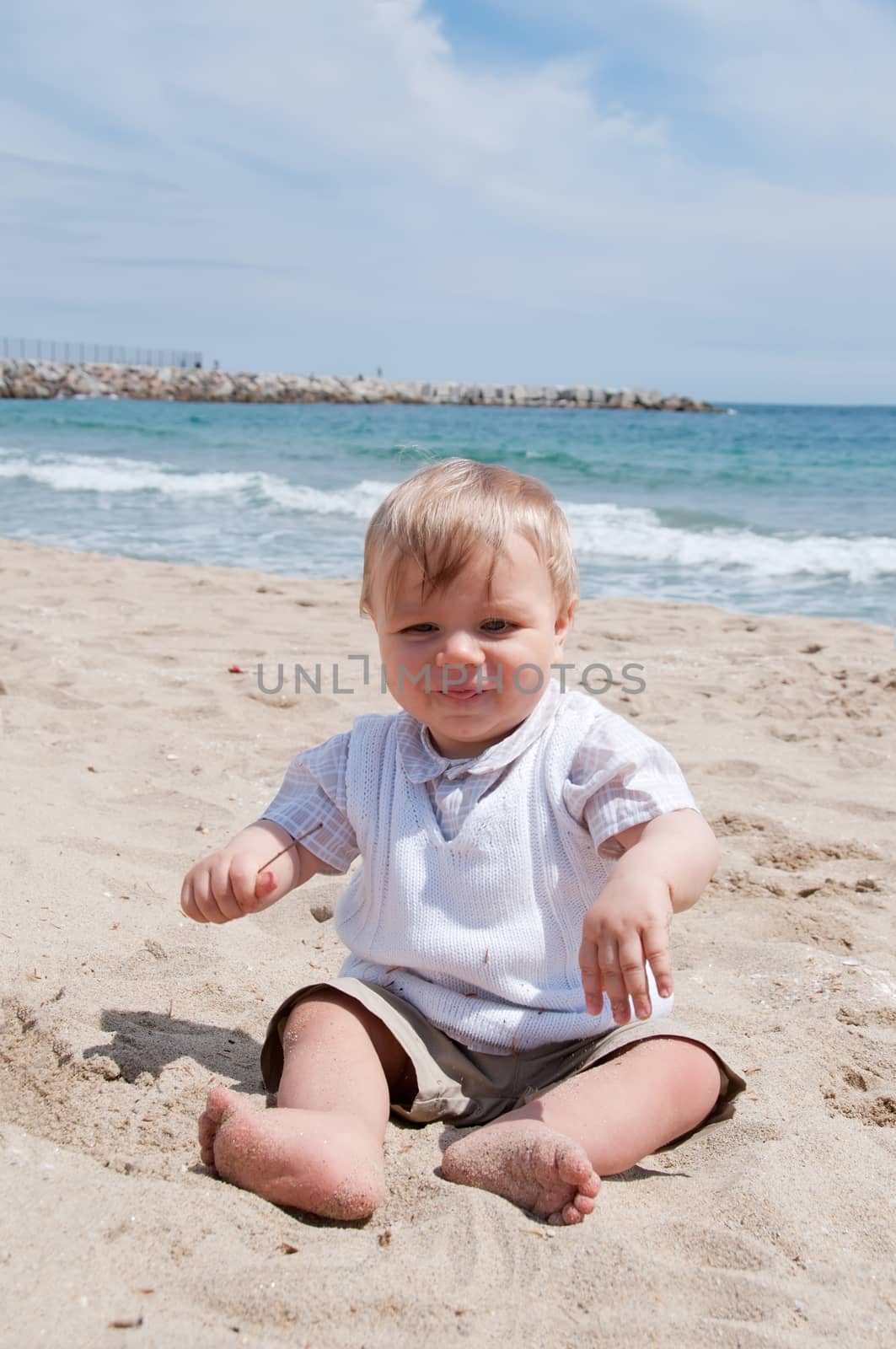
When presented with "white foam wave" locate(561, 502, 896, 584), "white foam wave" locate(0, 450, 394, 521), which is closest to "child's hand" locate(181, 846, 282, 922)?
"white foam wave" locate(561, 502, 896, 584)

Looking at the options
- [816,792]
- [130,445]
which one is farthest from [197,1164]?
[130,445]

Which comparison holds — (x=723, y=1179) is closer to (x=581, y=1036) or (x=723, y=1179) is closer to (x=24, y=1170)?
(x=581, y=1036)

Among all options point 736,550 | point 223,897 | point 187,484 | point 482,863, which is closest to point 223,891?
point 223,897

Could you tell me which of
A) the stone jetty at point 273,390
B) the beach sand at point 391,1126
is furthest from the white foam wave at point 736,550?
the stone jetty at point 273,390

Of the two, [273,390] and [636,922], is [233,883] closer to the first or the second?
[636,922]

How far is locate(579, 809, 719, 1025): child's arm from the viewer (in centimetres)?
158

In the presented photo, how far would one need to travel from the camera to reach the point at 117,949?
92.0 inches

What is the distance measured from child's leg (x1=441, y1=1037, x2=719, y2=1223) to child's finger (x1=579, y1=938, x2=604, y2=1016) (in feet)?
0.56

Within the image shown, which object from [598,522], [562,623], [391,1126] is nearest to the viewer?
[391,1126]

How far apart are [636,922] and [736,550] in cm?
894

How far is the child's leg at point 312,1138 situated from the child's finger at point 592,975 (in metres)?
0.37

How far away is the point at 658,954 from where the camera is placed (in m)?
1.59

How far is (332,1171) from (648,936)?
52 centimetres

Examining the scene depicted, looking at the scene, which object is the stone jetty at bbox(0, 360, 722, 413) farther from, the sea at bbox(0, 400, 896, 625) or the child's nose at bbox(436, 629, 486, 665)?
the child's nose at bbox(436, 629, 486, 665)
